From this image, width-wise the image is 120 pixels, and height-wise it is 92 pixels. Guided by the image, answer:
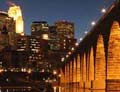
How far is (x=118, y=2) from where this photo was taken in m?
54.1

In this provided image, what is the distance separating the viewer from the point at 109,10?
58.7 m

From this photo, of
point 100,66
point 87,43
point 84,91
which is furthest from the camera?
point 84,91

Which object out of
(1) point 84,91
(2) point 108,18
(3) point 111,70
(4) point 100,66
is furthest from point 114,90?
(1) point 84,91

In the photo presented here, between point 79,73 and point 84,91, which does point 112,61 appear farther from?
point 79,73

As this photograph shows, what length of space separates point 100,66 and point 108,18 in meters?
15.2

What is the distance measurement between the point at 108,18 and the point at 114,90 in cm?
731

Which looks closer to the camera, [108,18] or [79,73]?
[108,18]

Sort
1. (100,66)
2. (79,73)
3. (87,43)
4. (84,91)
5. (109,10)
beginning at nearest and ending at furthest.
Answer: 1. (109,10)
2. (100,66)
3. (87,43)
4. (84,91)
5. (79,73)

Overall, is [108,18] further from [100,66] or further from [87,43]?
[87,43]

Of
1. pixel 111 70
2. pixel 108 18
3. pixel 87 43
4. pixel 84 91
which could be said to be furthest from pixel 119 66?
pixel 84 91

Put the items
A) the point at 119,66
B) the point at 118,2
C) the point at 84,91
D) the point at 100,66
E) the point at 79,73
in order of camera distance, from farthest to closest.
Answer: the point at 79,73 < the point at 84,91 < the point at 100,66 < the point at 119,66 < the point at 118,2

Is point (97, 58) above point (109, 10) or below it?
below

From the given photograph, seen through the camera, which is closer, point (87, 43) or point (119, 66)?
point (119, 66)

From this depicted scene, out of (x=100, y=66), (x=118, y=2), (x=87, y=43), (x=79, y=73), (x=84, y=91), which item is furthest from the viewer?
(x=79, y=73)
